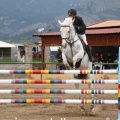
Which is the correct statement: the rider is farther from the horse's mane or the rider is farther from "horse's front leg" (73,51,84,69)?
"horse's front leg" (73,51,84,69)

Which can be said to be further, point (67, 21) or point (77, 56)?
point (77, 56)

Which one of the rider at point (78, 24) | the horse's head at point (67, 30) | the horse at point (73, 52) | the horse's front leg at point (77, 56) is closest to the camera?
the horse's head at point (67, 30)

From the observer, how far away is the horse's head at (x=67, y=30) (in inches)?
389

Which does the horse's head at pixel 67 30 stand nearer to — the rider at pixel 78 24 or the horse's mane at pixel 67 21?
the horse's mane at pixel 67 21

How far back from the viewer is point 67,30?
991 centimetres

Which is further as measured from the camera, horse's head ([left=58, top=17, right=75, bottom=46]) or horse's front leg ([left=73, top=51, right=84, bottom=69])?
horse's front leg ([left=73, top=51, right=84, bottom=69])

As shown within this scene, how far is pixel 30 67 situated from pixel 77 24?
1054 cm

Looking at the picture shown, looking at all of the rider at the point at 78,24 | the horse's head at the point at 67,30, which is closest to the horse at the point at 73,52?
the horse's head at the point at 67,30

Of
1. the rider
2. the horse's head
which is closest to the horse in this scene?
the horse's head

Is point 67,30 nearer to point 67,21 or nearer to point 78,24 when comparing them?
point 67,21

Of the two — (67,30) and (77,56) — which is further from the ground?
(67,30)

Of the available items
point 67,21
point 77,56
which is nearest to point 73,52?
point 77,56

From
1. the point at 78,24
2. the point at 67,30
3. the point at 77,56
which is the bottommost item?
the point at 77,56

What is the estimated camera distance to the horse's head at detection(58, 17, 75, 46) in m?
9.88
